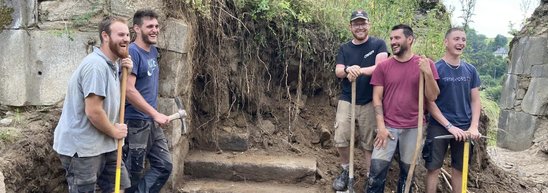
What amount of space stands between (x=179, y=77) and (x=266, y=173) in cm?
126

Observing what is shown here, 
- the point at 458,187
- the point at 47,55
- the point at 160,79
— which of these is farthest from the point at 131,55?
the point at 458,187

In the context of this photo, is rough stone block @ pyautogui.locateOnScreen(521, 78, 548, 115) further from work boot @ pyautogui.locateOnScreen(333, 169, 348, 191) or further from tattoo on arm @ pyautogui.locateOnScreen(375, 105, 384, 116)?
tattoo on arm @ pyautogui.locateOnScreen(375, 105, 384, 116)

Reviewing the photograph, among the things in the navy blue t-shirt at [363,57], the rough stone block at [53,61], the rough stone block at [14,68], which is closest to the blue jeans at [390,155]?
the navy blue t-shirt at [363,57]

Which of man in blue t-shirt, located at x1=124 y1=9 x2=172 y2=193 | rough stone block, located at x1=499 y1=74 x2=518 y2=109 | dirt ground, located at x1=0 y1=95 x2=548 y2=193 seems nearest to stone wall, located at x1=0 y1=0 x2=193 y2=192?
dirt ground, located at x1=0 y1=95 x2=548 y2=193

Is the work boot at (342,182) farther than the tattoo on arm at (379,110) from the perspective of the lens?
Yes

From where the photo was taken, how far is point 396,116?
4195 mm

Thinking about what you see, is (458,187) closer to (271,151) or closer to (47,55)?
(271,151)

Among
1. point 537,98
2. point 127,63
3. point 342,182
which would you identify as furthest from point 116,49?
point 537,98

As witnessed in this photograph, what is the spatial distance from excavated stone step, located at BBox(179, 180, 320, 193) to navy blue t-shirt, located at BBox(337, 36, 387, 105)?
1000 mm

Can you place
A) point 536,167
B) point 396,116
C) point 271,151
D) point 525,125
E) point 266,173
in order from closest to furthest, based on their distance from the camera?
point 396,116 < point 266,173 < point 271,151 < point 536,167 < point 525,125

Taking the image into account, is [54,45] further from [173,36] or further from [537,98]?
[537,98]

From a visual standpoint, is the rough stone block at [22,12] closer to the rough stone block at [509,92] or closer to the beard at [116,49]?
the beard at [116,49]

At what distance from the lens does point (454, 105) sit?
424cm

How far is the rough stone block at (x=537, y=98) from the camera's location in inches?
344
